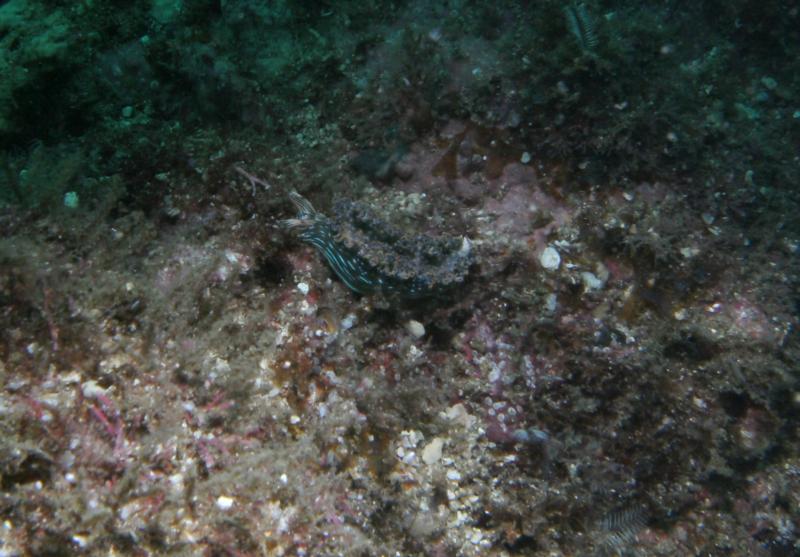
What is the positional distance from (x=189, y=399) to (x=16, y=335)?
1.10 meters

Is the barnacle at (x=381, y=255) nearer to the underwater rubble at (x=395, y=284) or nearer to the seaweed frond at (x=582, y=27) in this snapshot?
the underwater rubble at (x=395, y=284)

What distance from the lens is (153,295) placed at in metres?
3.50

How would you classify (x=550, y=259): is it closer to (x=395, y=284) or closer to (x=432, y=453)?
(x=395, y=284)

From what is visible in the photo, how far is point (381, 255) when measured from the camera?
12.7ft

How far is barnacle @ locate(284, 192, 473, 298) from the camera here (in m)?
3.89

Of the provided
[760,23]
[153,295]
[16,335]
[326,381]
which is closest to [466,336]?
[326,381]

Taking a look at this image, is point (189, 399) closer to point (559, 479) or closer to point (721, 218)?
point (559, 479)

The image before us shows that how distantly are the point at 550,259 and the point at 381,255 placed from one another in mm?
1557

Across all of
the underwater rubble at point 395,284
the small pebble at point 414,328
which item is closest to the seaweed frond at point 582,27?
the underwater rubble at point 395,284

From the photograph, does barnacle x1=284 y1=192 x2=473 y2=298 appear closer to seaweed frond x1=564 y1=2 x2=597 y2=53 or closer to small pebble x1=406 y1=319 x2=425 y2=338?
small pebble x1=406 y1=319 x2=425 y2=338

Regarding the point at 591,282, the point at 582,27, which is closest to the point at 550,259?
the point at 591,282

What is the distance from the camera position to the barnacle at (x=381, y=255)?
3887 mm

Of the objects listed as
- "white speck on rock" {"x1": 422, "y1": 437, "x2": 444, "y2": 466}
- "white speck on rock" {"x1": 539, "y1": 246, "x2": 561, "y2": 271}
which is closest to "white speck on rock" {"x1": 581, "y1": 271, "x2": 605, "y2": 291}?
"white speck on rock" {"x1": 539, "y1": 246, "x2": 561, "y2": 271}

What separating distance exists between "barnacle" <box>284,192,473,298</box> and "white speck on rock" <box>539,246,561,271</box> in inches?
28.2
